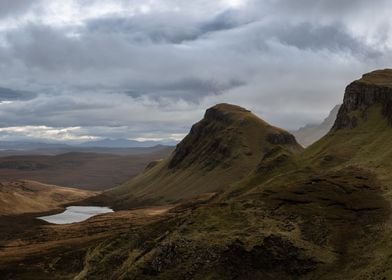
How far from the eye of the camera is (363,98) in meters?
150

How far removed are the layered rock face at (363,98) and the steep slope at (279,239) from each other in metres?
55.2

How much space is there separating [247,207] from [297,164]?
65.2m

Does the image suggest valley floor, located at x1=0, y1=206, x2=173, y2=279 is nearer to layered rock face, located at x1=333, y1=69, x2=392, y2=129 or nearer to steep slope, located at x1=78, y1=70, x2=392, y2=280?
steep slope, located at x1=78, y1=70, x2=392, y2=280

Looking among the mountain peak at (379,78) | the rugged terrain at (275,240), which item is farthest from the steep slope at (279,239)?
the mountain peak at (379,78)

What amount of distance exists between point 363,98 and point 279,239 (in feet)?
329

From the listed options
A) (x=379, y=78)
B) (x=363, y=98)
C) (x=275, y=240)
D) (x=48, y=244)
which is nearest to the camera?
(x=275, y=240)

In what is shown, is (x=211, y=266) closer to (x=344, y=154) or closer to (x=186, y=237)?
(x=186, y=237)

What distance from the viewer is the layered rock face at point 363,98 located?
14088 cm

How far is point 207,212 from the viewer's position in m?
69.4

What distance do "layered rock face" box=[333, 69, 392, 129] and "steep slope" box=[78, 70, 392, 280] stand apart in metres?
55.2

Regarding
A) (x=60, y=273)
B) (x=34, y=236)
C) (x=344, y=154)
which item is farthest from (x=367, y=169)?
(x=34, y=236)

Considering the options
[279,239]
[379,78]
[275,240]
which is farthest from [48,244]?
[379,78]

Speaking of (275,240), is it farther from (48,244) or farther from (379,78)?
(379,78)

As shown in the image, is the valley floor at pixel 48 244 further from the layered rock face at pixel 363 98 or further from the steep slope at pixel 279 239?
the layered rock face at pixel 363 98
